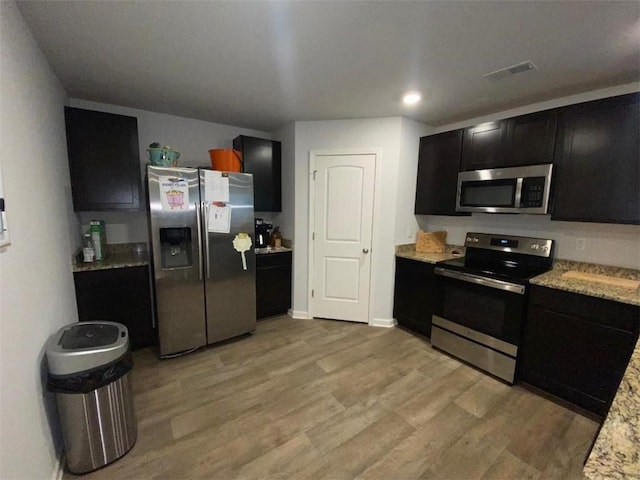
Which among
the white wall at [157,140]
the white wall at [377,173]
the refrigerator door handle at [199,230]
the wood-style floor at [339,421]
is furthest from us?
the white wall at [377,173]

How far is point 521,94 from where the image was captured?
2.28 meters

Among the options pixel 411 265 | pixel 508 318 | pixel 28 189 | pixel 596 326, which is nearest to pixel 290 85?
pixel 28 189

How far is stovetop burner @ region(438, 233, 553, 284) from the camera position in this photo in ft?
7.49

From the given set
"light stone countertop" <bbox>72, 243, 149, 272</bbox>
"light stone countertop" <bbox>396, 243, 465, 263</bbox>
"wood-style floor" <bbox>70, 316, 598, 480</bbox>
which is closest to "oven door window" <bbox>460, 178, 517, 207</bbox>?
"light stone countertop" <bbox>396, 243, 465, 263</bbox>

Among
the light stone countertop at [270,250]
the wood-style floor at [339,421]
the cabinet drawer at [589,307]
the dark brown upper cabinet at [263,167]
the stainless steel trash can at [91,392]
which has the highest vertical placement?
the dark brown upper cabinet at [263,167]

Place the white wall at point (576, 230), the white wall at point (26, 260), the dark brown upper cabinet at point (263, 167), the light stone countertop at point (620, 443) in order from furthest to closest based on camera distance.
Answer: the dark brown upper cabinet at point (263, 167), the white wall at point (576, 230), the white wall at point (26, 260), the light stone countertop at point (620, 443)

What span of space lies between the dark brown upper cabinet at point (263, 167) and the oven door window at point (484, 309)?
2171 mm

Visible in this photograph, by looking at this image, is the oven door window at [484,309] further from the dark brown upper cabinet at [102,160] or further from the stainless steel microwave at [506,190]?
the dark brown upper cabinet at [102,160]

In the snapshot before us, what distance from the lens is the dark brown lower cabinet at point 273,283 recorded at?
3.19 m

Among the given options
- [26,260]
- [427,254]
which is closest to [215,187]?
[26,260]

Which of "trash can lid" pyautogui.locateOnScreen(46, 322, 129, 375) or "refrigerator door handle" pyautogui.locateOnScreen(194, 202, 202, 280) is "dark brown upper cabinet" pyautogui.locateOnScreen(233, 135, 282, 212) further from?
"trash can lid" pyautogui.locateOnScreen(46, 322, 129, 375)

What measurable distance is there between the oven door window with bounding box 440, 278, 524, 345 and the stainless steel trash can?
102 inches

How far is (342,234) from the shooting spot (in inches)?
125

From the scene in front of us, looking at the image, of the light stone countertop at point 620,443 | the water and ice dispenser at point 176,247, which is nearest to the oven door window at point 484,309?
the light stone countertop at point 620,443
